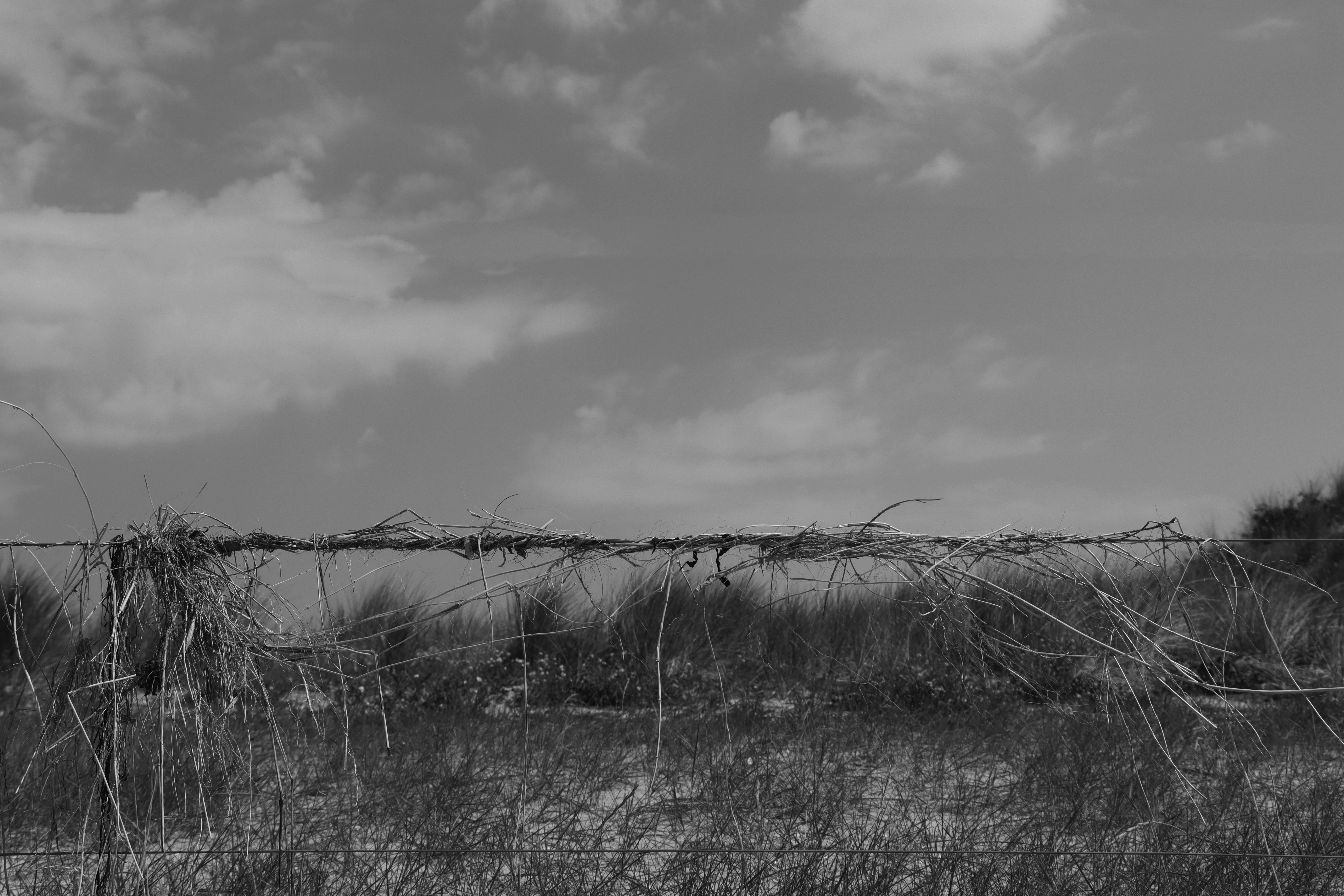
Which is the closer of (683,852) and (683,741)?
(683,852)

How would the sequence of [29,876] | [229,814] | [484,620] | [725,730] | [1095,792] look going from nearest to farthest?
[229,814] < [29,876] < [1095,792] < [725,730] < [484,620]

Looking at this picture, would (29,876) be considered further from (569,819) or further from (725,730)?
(725,730)

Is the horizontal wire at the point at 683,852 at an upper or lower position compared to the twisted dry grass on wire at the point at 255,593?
lower

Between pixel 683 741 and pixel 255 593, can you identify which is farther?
pixel 683 741

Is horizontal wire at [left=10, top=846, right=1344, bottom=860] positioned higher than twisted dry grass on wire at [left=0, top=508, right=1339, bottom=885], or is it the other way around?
twisted dry grass on wire at [left=0, top=508, right=1339, bottom=885]

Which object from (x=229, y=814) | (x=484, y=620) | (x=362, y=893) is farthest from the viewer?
(x=484, y=620)

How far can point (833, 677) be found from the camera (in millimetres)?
8234

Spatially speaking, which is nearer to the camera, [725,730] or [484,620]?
[725,730]

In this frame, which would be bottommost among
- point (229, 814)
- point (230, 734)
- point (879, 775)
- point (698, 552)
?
point (879, 775)

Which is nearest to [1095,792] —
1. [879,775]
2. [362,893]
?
[879,775]

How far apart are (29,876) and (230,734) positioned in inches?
75.2

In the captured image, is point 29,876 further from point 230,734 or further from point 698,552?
point 698,552

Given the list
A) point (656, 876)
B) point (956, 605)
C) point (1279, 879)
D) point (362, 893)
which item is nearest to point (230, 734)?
point (362, 893)

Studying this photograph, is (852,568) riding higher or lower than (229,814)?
higher
